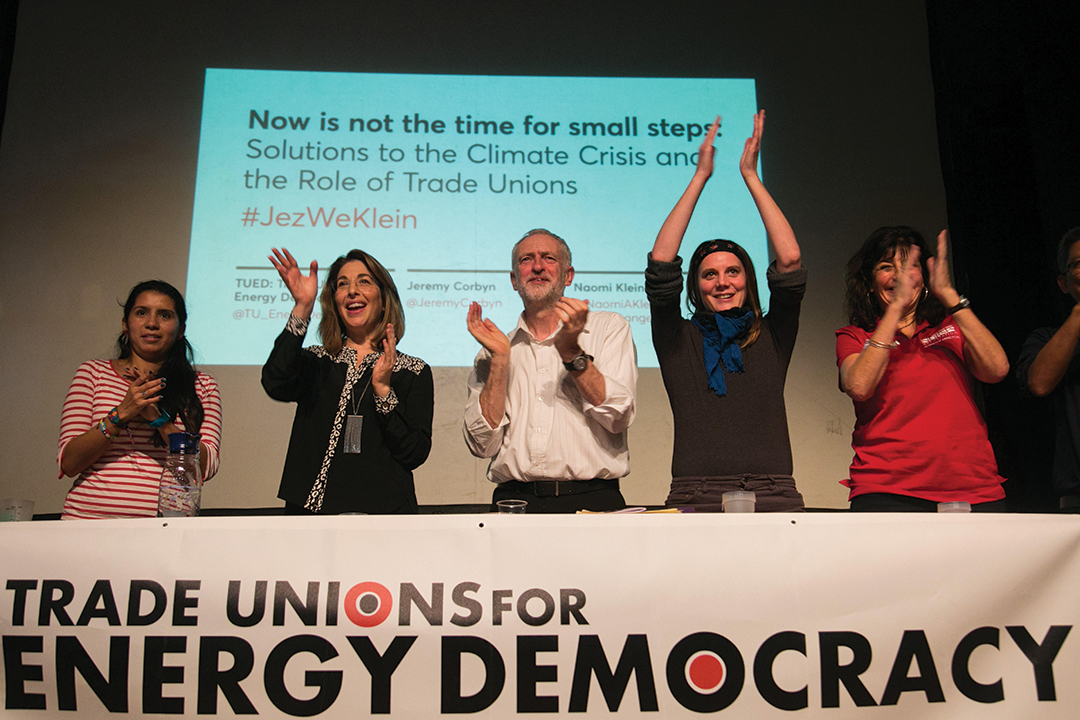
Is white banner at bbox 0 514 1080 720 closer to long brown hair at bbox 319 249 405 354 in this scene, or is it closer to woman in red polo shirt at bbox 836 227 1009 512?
woman in red polo shirt at bbox 836 227 1009 512

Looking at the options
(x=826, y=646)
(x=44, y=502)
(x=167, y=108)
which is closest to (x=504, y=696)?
(x=826, y=646)

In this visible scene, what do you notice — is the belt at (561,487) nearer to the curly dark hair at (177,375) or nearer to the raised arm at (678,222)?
the raised arm at (678,222)

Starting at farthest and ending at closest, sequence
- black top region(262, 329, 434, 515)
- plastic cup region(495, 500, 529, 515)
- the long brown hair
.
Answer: the long brown hair, black top region(262, 329, 434, 515), plastic cup region(495, 500, 529, 515)

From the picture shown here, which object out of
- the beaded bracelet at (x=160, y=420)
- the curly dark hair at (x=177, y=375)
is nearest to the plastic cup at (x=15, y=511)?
the beaded bracelet at (x=160, y=420)

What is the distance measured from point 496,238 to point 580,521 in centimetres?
241

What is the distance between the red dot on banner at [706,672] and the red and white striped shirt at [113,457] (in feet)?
4.62

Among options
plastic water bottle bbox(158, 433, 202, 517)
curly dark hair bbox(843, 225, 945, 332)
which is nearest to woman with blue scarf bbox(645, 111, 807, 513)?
curly dark hair bbox(843, 225, 945, 332)

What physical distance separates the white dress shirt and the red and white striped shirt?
2.56 feet

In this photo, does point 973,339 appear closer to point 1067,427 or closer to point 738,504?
point 1067,427

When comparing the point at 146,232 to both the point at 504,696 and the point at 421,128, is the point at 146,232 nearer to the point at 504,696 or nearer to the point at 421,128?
the point at 421,128

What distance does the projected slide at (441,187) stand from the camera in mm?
3539

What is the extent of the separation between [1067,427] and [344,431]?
6.59 ft

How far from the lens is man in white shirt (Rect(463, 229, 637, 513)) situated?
195 centimetres

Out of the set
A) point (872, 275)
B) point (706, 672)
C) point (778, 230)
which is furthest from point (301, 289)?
point (872, 275)
